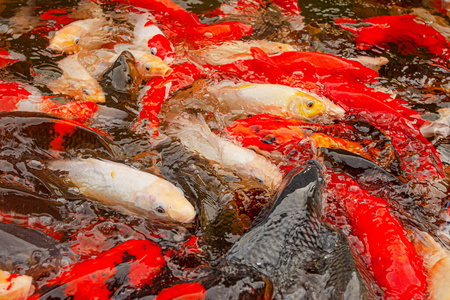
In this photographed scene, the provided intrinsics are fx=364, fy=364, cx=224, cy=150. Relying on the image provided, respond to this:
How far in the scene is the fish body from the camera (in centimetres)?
192

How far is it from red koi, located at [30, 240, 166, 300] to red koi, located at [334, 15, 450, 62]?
11.6 ft

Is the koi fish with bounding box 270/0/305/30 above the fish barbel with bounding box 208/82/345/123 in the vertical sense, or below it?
above

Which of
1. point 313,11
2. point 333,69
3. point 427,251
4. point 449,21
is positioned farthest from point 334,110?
point 449,21

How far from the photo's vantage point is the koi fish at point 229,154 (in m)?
2.79

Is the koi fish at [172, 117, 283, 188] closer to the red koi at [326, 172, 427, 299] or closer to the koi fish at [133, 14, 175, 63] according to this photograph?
the red koi at [326, 172, 427, 299]

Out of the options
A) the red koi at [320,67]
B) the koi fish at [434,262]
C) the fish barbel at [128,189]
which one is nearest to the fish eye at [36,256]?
the fish barbel at [128,189]

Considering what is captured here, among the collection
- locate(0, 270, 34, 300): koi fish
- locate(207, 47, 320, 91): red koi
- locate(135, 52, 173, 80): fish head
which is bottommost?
locate(0, 270, 34, 300): koi fish

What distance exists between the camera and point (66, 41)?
3818 mm

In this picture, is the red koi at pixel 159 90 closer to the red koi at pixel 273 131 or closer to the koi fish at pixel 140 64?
the koi fish at pixel 140 64

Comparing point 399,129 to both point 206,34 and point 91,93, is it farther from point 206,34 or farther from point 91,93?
point 91,93

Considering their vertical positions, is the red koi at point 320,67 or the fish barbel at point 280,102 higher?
the red koi at point 320,67

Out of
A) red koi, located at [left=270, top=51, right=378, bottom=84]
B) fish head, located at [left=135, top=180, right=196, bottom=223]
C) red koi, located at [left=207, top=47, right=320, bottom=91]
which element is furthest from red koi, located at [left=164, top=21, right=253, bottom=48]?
fish head, located at [left=135, top=180, right=196, bottom=223]

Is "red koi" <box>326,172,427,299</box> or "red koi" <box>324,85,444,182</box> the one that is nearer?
"red koi" <box>326,172,427,299</box>

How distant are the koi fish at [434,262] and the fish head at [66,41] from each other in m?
3.60
